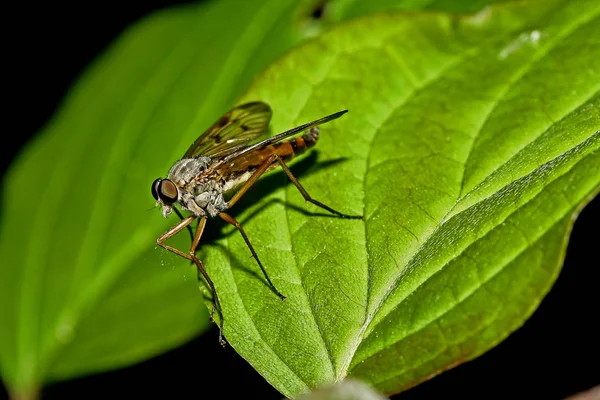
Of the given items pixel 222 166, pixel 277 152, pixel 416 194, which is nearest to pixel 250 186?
pixel 277 152

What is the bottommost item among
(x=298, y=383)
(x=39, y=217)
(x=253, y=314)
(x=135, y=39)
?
(x=298, y=383)

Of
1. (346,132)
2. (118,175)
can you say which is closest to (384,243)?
(346,132)

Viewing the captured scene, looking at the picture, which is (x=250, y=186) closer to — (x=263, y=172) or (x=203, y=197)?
(x=263, y=172)

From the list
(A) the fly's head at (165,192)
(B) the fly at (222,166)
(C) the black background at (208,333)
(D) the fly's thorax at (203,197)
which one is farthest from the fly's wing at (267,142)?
(C) the black background at (208,333)

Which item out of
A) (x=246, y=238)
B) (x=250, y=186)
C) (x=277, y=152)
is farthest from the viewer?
(x=277, y=152)

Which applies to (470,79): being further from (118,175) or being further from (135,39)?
(135,39)

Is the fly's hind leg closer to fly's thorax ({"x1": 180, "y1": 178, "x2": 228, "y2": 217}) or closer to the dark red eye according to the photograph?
fly's thorax ({"x1": 180, "y1": 178, "x2": 228, "y2": 217})
